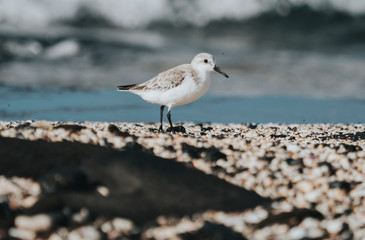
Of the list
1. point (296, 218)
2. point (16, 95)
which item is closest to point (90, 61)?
point (16, 95)

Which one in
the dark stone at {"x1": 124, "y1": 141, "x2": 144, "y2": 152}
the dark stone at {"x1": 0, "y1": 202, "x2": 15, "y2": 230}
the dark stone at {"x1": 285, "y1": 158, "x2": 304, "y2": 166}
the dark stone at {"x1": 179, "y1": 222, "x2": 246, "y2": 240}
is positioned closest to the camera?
the dark stone at {"x1": 179, "y1": 222, "x2": 246, "y2": 240}

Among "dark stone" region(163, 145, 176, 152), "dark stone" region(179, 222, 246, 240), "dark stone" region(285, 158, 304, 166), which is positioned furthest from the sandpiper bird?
"dark stone" region(179, 222, 246, 240)

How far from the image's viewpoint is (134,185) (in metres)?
3.72

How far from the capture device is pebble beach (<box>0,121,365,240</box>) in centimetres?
322

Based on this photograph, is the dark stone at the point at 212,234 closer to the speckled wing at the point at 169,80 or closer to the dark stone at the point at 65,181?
the dark stone at the point at 65,181

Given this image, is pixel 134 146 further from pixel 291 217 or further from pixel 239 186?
pixel 291 217

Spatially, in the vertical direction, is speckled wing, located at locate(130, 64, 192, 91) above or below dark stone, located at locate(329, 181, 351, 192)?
above

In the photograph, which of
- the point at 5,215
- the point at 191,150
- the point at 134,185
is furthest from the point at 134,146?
the point at 5,215

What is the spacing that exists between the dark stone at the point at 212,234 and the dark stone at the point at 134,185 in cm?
28

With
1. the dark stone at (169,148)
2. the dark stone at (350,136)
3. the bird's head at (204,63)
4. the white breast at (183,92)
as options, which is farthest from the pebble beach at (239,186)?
the dark stone at (350,136)

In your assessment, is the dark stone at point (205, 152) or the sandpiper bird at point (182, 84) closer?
the dark stone at point (205, 152)

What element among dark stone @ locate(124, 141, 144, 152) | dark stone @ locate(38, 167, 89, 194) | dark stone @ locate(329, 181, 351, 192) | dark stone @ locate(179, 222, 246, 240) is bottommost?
dark stone @ locate(179, 222, 246, 240)

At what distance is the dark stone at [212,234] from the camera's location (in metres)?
3.17

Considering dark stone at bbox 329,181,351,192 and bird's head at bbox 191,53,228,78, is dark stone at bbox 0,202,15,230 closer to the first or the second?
dark stone at bbox 329,181,351,192
